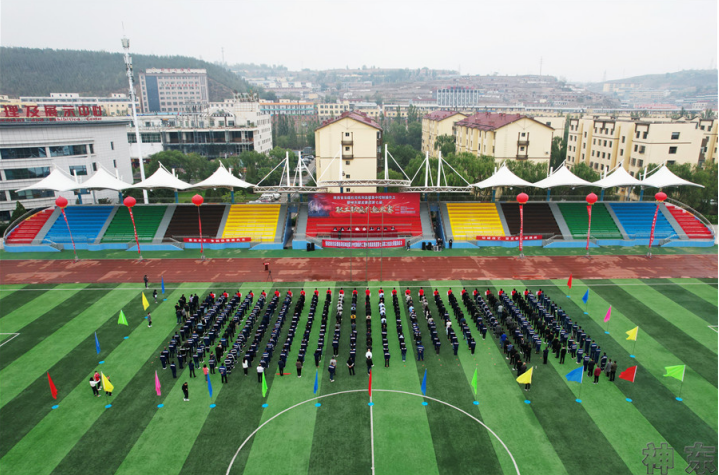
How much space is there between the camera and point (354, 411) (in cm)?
1678

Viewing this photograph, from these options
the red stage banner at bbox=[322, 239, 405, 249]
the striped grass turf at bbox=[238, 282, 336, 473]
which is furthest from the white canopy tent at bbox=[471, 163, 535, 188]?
the striped grass turf at bbox=[238, 282, 336, 473]

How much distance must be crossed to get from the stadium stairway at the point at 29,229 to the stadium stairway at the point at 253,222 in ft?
56.9

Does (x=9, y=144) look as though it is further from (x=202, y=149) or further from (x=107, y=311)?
(x=202, y=149)

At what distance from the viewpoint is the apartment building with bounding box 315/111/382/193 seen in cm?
5328

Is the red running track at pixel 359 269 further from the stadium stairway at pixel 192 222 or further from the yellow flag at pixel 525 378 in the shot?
the yellow flag at pixel 525 378

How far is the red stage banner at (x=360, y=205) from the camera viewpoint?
139ft

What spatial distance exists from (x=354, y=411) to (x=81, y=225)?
120 feet

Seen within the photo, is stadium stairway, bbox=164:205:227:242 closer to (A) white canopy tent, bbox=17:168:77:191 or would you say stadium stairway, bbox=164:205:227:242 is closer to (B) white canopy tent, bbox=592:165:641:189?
(A) white canopy tent, bbox=17:168:77:191

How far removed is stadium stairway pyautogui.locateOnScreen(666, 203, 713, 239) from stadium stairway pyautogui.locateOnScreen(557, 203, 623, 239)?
19.9ft

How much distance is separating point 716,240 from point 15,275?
5886 centimetres

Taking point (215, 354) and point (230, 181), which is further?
point (230, 181)

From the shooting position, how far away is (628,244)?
38.4m

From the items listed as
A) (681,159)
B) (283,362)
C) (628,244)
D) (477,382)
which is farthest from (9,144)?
(681,159)

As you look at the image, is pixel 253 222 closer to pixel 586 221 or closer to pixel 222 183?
pixel 222 183
